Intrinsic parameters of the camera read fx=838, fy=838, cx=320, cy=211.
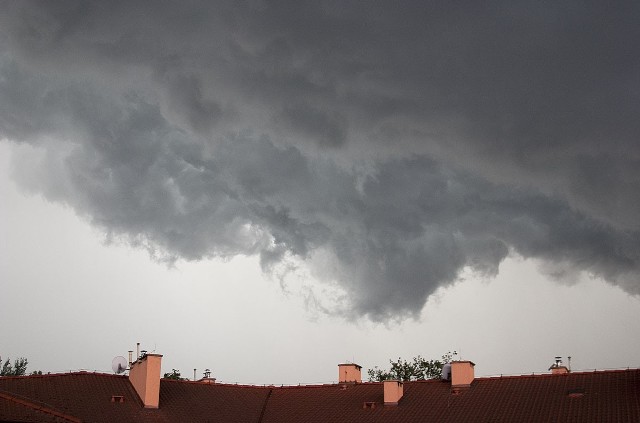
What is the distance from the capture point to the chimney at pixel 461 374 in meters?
62.3

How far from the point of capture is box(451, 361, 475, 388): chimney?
62.3 meters

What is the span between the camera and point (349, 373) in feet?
230

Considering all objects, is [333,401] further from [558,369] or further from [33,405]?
[33,405]

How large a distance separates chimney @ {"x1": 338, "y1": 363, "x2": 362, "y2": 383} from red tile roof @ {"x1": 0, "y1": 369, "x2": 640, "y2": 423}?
7.48 ft

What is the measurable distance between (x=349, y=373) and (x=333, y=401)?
5505 mm

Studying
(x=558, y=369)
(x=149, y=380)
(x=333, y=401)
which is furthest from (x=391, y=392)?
(x=149, y=380)

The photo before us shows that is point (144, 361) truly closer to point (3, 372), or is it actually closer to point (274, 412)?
point (274, 412)

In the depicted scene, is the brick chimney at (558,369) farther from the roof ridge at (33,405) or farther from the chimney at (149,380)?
the roof ridge at (33,405)

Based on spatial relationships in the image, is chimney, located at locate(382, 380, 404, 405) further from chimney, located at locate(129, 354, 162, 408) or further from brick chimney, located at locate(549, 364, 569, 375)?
chimney, located at locate(129, 354, 162, 408)

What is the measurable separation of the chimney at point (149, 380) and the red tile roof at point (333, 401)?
0.58 metres

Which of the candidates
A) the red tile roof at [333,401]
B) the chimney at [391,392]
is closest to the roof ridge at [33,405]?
the red tile roof at [333,401]

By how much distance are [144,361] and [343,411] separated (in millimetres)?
15237

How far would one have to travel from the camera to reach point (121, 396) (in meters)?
60.4

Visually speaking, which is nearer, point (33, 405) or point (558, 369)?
point (33, 405)
